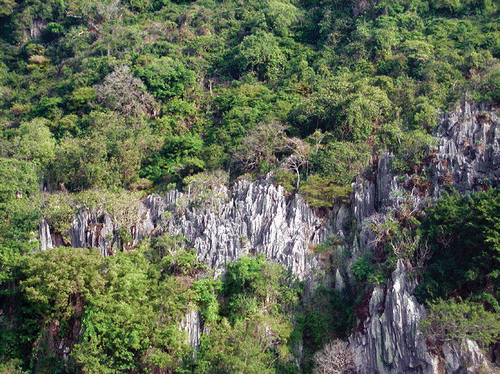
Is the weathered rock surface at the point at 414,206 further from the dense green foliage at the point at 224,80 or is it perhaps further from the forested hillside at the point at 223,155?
the dense green foliage at the point at 224,80

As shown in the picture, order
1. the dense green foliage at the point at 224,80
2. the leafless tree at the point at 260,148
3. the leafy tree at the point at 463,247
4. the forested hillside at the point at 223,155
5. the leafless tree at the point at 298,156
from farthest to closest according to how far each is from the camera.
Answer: the dense green foliage at the point at 224,80 < the leafless tree at the point at 260,148 < the leafless tree at the point at 298,156 < the forested hillside at the point at 223,155 < the leafy tree at the point at 463,247

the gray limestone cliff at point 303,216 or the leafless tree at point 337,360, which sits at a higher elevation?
the gray limestone cliff at point 303,216

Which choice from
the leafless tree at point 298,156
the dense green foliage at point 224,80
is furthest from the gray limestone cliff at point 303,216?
the leafless tree at point 298,156

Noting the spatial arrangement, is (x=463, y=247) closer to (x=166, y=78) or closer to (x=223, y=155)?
(x=223, y=155)

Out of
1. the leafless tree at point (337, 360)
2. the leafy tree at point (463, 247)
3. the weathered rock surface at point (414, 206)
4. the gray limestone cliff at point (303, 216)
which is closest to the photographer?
the weathered rock surface at point (414, 206)

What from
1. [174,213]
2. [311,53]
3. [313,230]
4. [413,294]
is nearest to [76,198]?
[174,213]

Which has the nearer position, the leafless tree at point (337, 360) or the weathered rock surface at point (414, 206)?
the weathered rock surface at point (414, 206)

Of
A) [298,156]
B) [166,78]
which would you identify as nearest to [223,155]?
[298,156]

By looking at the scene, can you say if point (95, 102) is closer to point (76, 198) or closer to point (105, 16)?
point (76, 198)
